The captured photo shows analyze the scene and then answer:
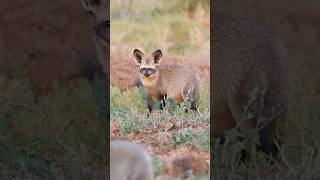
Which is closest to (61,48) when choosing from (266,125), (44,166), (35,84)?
(35,84)

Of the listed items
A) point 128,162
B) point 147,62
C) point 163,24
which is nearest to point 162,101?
point 147,62

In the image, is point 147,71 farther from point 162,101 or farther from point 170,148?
point 170,148

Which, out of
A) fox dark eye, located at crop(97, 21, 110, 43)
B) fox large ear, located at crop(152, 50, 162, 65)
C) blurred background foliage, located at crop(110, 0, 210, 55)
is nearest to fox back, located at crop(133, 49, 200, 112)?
fox large ear, located at crop(152, 50, 162, 65)

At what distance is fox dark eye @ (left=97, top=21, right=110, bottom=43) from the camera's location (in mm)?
3949

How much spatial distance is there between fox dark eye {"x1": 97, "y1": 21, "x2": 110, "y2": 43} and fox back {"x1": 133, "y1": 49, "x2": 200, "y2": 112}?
1.37ft

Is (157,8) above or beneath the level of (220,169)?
above

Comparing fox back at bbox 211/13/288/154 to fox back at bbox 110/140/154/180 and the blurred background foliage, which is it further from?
the blurred background foliage

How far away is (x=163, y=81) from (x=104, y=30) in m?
0.53

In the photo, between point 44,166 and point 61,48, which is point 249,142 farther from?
point 61,48

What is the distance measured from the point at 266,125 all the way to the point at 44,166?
102cm

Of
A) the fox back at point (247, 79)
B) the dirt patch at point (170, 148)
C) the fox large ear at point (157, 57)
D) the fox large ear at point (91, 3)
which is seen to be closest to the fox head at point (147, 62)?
the fox large ear at point (157, 57)

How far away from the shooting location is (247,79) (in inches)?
156

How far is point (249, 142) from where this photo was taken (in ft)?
12.9

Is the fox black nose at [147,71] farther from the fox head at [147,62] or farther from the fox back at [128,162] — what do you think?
the fox back at [128,162]
